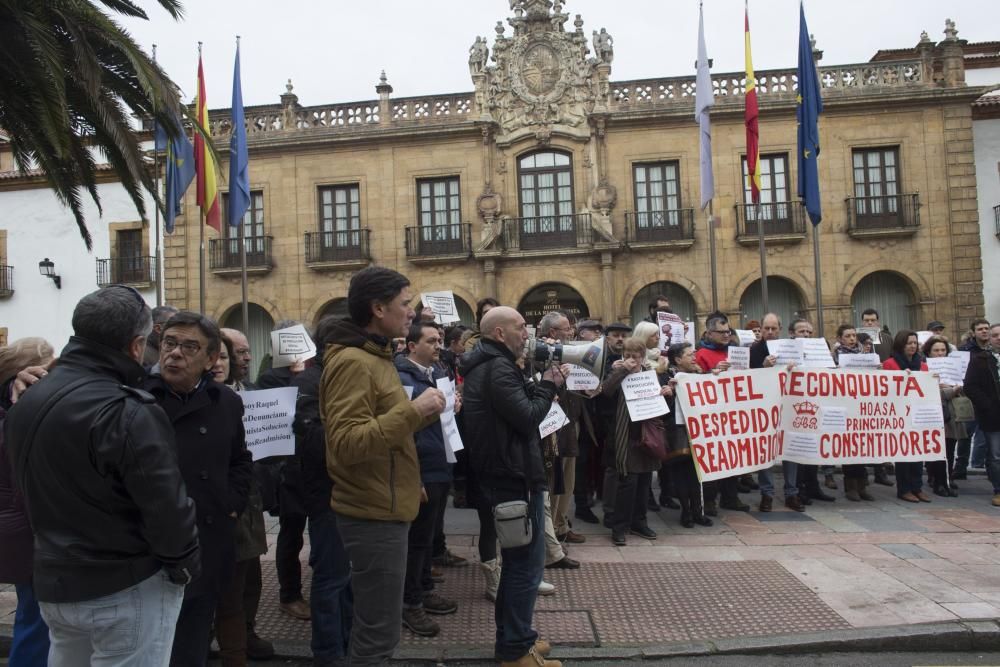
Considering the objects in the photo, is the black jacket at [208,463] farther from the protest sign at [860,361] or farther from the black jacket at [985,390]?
the black jacket at [985,390]

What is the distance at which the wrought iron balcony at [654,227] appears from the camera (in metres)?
20.6

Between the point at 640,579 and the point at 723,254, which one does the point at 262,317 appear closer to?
the point at 723,254

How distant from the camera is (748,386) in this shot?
7.56 metres

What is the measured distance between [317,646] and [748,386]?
533 centimetres

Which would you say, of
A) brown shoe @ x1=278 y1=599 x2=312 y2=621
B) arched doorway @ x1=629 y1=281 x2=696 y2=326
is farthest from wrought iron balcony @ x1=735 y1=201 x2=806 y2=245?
brown shoe @ x1=278 y1=599 x2=312 y2=621

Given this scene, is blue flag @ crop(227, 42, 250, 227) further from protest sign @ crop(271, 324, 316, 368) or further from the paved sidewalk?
protest sign @ crop(271, 324, 316, 368)

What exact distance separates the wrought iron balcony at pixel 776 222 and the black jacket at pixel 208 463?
1915cm

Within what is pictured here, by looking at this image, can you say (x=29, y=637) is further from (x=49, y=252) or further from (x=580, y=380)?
(x=49, y=252)

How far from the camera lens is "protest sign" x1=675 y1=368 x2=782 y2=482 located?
7160 millimetres

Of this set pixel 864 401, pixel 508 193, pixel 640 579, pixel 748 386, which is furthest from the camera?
pixel 508 193

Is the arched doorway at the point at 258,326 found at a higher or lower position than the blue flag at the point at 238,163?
lower

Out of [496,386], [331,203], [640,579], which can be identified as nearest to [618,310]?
[331,203]

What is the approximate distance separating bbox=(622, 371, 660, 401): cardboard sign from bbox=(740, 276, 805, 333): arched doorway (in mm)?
15214

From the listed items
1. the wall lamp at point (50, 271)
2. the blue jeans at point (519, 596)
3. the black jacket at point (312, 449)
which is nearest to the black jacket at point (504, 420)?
the blue jeans at point (519, 596)
